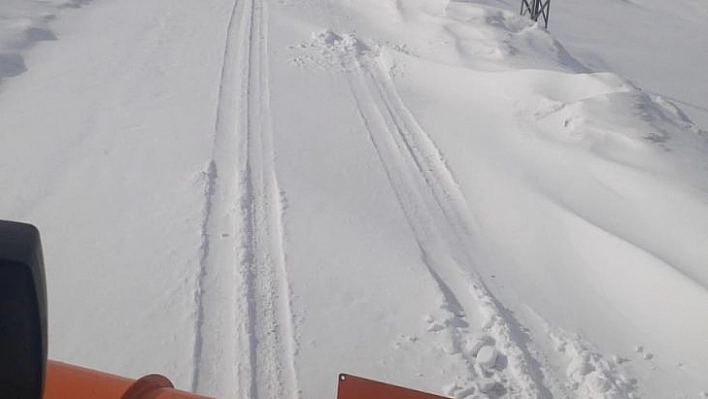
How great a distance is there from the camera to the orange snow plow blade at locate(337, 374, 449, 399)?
2240 millimetres

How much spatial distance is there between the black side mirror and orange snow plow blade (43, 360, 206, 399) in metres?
0.46

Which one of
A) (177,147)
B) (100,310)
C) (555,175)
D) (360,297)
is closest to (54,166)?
(177,147)

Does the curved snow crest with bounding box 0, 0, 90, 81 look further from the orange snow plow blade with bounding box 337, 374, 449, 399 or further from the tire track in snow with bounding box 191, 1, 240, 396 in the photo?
the orange snow plow blade with bounding box 337, 374, 449, 399

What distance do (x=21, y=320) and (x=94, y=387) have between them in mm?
579

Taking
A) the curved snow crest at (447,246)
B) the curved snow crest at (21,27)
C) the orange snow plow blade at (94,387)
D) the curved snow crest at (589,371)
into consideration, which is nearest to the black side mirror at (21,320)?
the orange snow plow blade at (94,387)

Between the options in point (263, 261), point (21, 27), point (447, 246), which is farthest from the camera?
point (21, 27)

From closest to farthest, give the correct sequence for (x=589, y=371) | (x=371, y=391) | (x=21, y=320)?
(x=21, y=320) < (x=371, y=391) < (x=589, y=371)

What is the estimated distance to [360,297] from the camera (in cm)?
495

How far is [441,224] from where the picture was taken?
5.97 m

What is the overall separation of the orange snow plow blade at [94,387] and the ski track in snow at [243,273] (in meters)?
1.91

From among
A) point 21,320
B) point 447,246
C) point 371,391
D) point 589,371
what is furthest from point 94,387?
point 447,246

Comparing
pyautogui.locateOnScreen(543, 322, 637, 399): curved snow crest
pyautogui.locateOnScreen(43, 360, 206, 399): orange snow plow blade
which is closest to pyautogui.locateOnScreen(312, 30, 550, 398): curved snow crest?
pyautogui.locateOnScreen(543, 322, 637, 399): curved snow crest

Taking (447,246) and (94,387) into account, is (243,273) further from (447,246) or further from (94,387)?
(94,387)

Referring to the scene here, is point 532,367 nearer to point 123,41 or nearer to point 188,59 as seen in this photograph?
point 188,59
